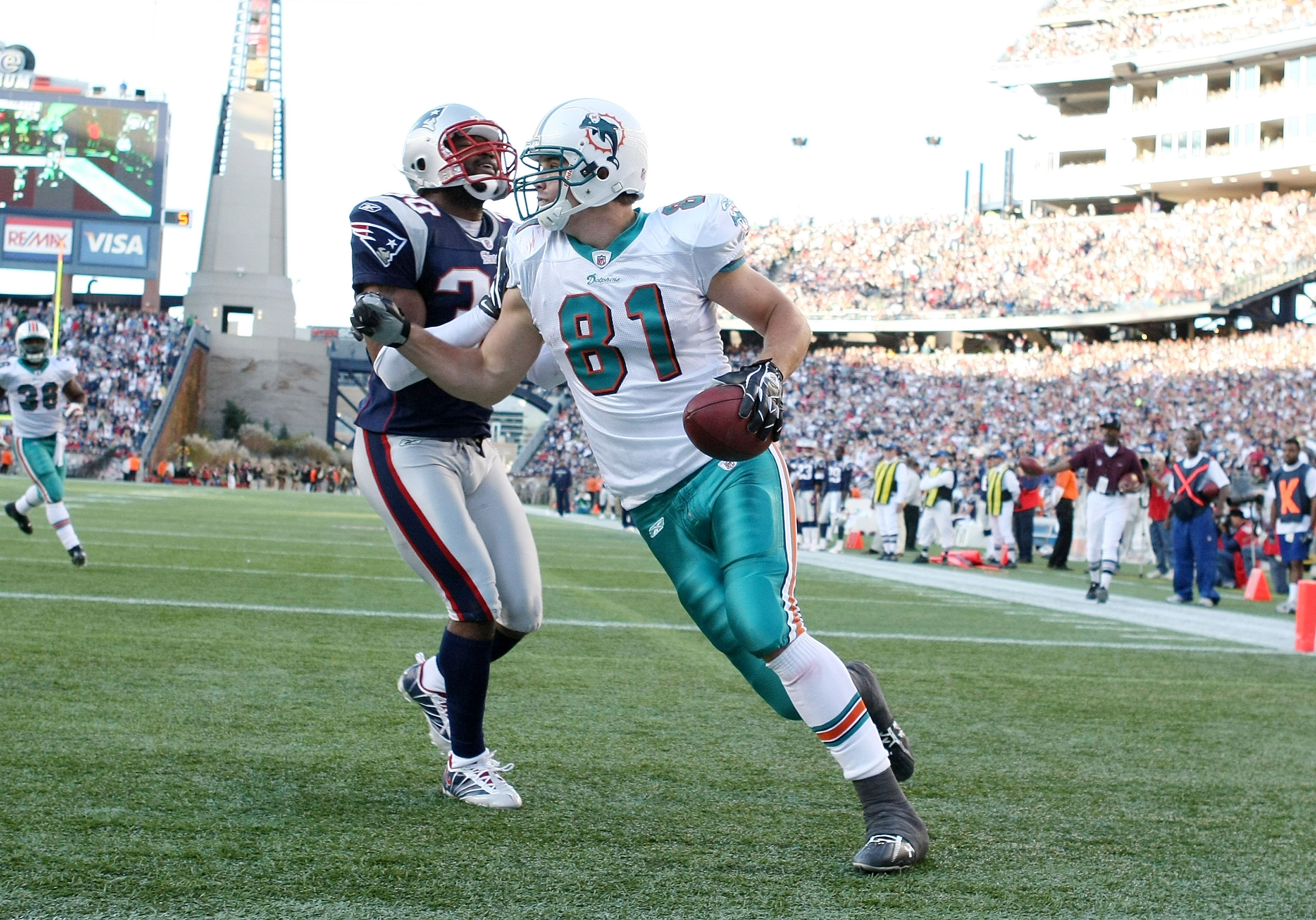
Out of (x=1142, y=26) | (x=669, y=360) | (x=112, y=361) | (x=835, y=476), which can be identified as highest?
(x=1142, y=26)

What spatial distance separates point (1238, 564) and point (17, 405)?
43.6 ft

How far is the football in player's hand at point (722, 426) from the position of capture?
295 centimetres

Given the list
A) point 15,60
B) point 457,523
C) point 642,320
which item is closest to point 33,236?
point 15,60

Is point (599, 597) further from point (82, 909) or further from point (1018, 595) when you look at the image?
point (82, 909)

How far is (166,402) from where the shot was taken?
4453 cm

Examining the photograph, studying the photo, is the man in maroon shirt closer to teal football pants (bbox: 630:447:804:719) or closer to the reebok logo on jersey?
teal football pants (bbox: 630:447:804:719)

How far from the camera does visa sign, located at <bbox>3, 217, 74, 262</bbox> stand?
1730 inches

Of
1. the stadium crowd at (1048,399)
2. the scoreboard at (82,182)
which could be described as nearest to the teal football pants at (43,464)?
the stadium crowd at (1048,399)

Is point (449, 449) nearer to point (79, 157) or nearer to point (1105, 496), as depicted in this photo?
point (1105, 496)

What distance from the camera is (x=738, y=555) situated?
123 inches

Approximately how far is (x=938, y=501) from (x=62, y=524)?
11847mm

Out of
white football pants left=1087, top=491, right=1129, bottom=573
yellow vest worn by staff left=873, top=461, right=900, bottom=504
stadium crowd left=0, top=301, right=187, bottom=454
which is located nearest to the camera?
white football pants left=1087, top=491, right=1129, bottom=573

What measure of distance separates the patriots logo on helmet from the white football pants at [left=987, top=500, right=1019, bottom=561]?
43.5 feet

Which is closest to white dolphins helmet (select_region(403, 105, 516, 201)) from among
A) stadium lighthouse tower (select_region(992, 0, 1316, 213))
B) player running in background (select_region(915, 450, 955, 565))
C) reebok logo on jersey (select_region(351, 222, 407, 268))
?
reebok logo on jersey (select_region(351, 222, 407, 268))
